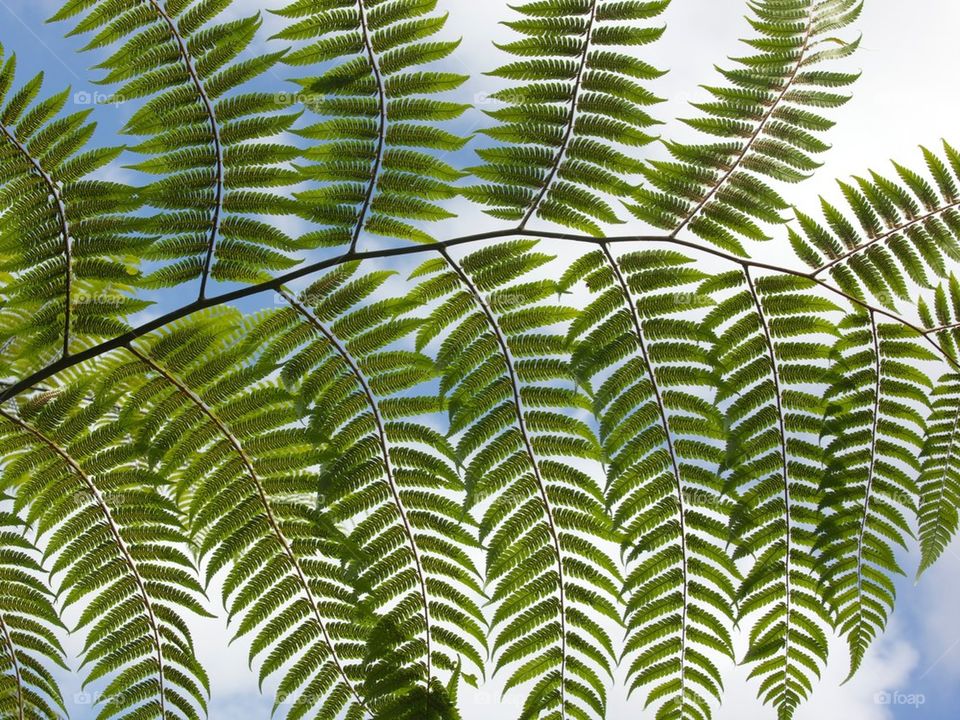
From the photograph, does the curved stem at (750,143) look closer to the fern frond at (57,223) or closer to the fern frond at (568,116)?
the fern frond at (568,116)

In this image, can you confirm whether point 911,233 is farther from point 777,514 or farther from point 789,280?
point 777,514

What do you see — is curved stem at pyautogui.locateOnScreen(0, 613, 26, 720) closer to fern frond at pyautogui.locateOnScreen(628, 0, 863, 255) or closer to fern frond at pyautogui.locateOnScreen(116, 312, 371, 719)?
fern frond at pyautogui.locateOnScreen(116, 312, 371, 719)

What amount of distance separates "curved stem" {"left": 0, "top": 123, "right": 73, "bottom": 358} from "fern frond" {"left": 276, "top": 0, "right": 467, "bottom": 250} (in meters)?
0.78

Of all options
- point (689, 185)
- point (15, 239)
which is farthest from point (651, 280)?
point (15, 239)

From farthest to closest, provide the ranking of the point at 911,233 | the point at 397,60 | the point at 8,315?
1. the point at 8,315
2. the point at 911,233
3. the point at 397,60

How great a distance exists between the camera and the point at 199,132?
259 centimetres

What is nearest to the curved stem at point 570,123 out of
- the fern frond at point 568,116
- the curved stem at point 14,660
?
the fern frond at point 568,116

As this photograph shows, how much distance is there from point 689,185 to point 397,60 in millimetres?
1070

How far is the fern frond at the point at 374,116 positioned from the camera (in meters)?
2.48

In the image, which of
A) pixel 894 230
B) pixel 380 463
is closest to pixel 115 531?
pixel 380 463

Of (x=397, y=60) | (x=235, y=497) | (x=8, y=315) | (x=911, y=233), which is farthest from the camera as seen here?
(x=8, y=315)

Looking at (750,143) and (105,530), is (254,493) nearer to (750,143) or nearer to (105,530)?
(105,530)

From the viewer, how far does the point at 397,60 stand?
2.54 metres

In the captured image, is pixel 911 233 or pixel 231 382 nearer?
pixel 231 382
